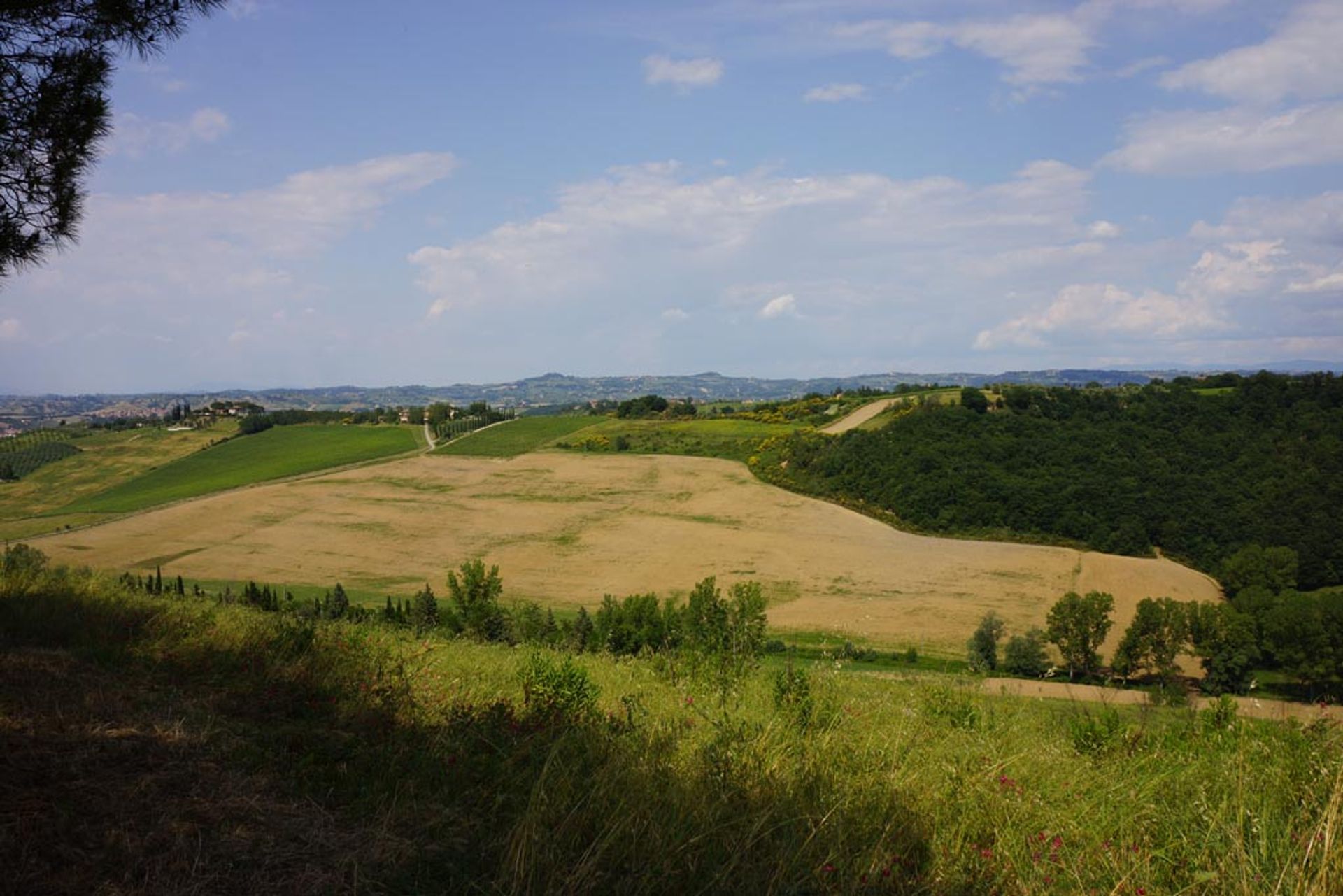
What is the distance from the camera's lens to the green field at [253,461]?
7056 cm

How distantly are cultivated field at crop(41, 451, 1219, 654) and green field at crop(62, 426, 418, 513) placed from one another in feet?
18.9

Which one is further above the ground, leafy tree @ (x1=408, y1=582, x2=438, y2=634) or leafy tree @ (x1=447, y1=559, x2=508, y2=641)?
leafy tree @ (x1=447, y1=559, x2=508, y2=641)

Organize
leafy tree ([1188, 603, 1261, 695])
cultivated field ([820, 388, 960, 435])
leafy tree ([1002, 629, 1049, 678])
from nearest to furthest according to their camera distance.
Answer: leafy tree ([1002, 629, 1049, 678]) → leafy tree ([1188, 603, 1261, 695]) → cultivated field ([820, 388, 960, 435])

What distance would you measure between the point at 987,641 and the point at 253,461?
8758 cm

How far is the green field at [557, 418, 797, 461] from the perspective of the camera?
96.2 metres

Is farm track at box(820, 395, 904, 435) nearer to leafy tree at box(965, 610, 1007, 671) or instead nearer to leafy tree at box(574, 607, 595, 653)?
leafy tree at box(965, 610, 1007, 671)

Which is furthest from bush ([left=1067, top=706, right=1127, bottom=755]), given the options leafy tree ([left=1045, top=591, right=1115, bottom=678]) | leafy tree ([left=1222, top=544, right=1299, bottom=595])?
leafy tree ([left=1222, top=544, right=1299, bottom=595])

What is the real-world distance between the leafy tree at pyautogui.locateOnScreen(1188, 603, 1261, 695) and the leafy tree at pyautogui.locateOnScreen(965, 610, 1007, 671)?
9730 mm

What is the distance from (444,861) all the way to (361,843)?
1.63 ft

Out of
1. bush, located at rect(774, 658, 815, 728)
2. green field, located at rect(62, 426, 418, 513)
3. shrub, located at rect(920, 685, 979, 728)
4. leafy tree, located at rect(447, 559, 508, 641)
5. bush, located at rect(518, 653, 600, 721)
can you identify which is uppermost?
bush, located at rect(518, 653, 600, 721)

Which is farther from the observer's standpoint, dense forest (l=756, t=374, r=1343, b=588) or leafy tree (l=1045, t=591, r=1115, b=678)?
dense forest (l=756, t=374, r=1343, b=588)

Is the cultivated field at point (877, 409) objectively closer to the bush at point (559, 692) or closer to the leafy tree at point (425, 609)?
the leafy tree at point (425, 609)

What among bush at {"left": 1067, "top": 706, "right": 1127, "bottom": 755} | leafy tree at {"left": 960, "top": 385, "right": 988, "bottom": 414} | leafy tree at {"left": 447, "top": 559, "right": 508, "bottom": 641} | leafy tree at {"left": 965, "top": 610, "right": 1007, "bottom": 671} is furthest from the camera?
leafy tree at {"left": 960, "top": 385, "right": 988, "bottom": 414}

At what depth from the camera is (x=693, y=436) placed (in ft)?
339
